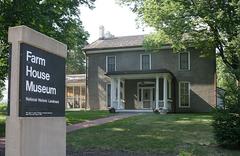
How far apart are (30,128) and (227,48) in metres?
25.3

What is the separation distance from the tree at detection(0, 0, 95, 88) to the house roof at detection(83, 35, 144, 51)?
1318 centimetres

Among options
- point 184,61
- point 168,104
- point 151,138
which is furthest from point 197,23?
point 151,138

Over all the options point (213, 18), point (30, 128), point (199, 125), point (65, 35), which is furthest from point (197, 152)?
point (213, 18)

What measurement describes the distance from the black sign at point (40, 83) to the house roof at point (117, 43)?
29.4 meters

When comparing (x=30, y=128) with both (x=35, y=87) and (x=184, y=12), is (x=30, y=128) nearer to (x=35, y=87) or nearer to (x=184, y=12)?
(x=35, y=87)

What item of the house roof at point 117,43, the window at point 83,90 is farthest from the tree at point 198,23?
the window at point 83,90

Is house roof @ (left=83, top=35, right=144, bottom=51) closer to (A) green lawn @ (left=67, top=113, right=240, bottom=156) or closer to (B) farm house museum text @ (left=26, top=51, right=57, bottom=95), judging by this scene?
(A) green lawn @ (left=67, top=113, right=240, bottom=156)

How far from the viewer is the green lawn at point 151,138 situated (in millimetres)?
14966

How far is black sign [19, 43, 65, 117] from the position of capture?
7.15 m

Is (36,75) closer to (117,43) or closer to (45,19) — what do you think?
(45,19)

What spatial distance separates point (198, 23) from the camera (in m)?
30.1

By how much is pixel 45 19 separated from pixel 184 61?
19.8m

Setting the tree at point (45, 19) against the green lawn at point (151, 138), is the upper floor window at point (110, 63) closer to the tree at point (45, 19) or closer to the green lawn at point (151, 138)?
the tree at point (45, 19)

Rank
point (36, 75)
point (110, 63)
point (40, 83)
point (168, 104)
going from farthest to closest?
point (110, 63)
point (168, 104)
point (40, 83)
point (36, 75)
